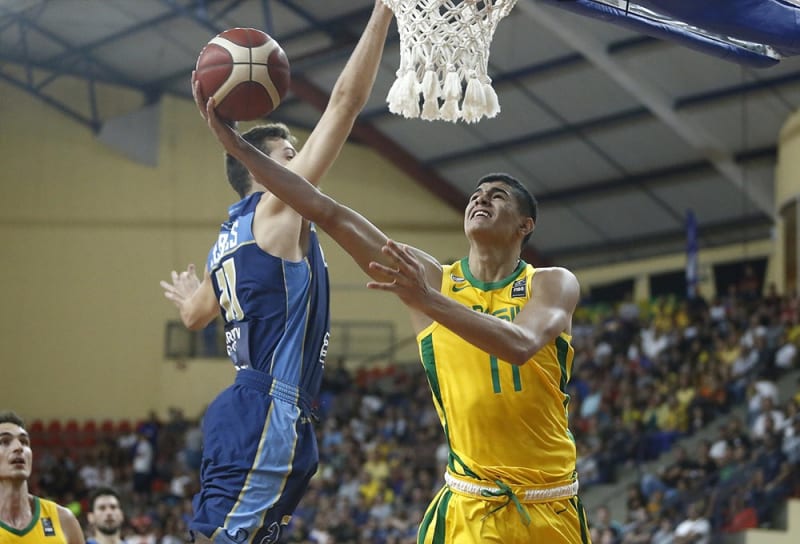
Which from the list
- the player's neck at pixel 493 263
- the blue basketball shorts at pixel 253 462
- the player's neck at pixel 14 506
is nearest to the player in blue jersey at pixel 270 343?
the blue basketball shorts at pixel 253 462

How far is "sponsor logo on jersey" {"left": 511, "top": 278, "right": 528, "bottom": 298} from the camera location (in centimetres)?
475

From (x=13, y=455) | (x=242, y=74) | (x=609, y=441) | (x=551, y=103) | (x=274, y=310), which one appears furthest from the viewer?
(x=551, y=103)

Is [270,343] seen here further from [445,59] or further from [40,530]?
[40,530]

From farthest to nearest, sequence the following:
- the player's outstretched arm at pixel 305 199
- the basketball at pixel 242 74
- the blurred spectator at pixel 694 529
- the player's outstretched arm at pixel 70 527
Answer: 1. the blurred spectator at pixel 694 529
2. the player's outstretched arm at pixel 70 527
3. the basketball at pixel 242 74
4. the player's outstretched arm at pixel 305 199

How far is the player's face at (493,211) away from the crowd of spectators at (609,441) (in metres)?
9.44

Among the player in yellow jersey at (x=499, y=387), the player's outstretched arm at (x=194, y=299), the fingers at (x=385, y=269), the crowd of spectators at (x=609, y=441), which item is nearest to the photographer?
the fingers at (x=385, y=269)

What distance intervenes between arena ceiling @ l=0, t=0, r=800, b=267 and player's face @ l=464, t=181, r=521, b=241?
14.5 metres

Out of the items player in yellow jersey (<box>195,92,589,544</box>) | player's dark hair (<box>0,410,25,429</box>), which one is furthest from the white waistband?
player's dark hair (<box>0,410,25,429</box>)

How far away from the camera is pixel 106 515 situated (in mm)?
7992

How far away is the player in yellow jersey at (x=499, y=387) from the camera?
454cm

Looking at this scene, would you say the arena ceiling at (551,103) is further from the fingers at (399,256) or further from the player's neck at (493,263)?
the fingers at (399,256)

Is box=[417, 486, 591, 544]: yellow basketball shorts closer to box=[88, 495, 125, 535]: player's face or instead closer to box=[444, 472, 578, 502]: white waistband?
box=[444, 472, 578, 502]: white waistband

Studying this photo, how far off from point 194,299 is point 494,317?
67.0 inches

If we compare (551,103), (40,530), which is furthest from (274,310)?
(551,103)
